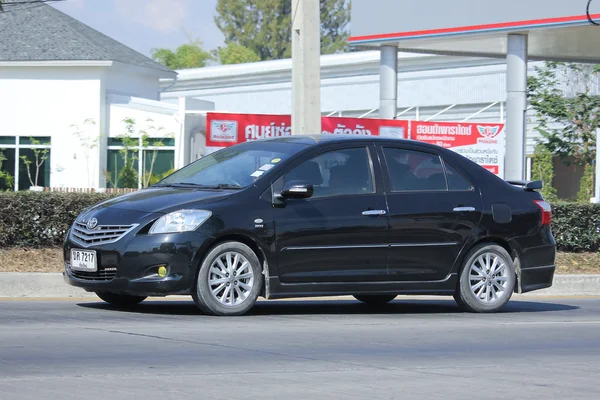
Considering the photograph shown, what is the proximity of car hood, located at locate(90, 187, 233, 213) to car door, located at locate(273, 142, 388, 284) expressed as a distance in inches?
24.9

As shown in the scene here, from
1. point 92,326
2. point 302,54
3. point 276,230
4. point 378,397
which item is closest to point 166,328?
point 92,326

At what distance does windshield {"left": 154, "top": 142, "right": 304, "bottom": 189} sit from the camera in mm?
10320

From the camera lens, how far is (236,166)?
10578 millimetres

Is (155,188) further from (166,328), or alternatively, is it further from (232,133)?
(232,133)

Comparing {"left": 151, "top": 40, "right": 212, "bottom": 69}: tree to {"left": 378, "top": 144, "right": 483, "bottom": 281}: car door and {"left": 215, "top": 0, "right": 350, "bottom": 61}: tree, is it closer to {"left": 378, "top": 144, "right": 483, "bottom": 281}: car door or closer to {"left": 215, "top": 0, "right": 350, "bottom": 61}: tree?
{"left": 215, "top": 0, "right": 350, "bottom": 61}: tree

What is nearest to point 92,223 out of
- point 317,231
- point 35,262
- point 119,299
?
point 119,299

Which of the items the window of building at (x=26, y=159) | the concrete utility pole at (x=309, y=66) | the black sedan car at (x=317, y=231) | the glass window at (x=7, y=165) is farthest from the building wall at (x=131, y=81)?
the black sedan car at (x=317, y=231)

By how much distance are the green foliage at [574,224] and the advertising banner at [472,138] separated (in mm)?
5690

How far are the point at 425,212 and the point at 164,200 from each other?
2.54 metres

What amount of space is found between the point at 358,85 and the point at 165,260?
131 feet

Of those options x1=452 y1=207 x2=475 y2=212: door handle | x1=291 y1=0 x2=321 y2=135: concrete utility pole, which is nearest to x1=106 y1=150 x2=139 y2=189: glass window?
x1=291 y1=0 x2=321 y2=135: concrete utility pole

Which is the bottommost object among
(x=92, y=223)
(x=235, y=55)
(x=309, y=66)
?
(x=92, y=223)

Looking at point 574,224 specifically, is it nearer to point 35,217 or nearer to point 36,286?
point 35,217

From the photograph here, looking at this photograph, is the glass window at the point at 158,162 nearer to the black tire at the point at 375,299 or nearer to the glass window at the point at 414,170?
the black tire at the point at 375,299
